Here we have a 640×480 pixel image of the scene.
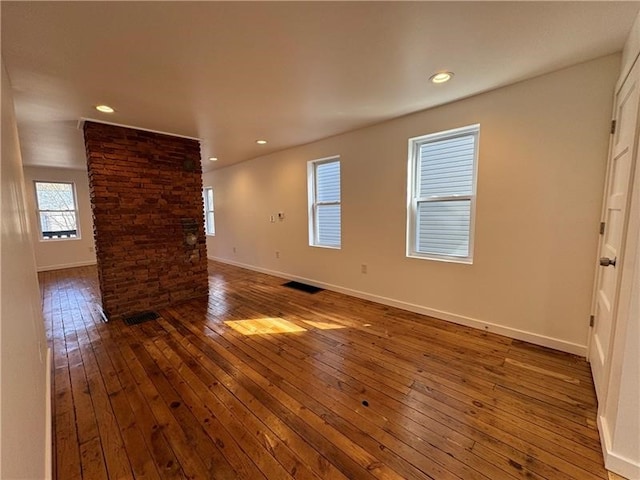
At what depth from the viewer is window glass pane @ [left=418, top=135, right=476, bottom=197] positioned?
2824 millimetres

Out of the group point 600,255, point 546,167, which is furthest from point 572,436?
point 546,167

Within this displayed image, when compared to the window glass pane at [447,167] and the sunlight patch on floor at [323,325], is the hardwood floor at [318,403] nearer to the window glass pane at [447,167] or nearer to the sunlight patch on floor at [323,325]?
the sunlight patch on floor at [323,325]

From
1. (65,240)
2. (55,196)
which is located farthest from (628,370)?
(55,196)

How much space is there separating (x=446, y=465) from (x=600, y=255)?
200 cm

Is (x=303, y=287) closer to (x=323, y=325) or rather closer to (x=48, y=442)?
(x=323, y=325)

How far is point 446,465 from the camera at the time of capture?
139 cm

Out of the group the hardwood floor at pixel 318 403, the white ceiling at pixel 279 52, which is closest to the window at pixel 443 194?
the white ceiling at pixel 279 52

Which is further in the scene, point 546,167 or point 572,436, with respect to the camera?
point 546,167

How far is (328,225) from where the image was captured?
434 cm

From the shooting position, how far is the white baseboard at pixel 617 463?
4.23 ft

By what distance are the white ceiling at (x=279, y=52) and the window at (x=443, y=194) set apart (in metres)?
0.44

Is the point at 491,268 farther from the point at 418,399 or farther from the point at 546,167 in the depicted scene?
the point at 418,399

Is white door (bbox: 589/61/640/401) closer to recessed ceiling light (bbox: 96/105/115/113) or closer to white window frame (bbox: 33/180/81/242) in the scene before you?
recessed ceiling light (bbox: 96/105/115/113)

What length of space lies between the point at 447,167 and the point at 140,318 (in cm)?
409
